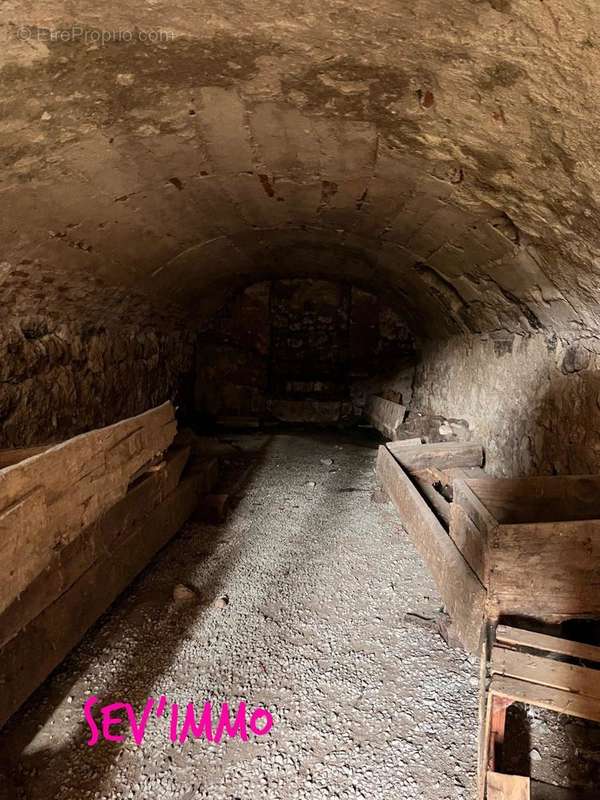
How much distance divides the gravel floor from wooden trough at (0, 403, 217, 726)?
0.18m

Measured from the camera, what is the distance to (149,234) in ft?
12.1

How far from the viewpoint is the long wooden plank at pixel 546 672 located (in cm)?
155

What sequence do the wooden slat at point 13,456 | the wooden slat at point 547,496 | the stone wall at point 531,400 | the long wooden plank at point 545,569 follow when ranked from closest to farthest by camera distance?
the long wooden plank at point 545,569, the wooden slat at point 13,456, the wooden slat at point 547,496, the stone wall at point 531,400

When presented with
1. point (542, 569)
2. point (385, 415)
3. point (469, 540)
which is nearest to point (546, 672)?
point (542, 569)

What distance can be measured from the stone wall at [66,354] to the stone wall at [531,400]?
11.9ft

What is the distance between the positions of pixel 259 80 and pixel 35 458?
6.18 feet

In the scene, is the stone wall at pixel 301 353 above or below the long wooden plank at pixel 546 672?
above

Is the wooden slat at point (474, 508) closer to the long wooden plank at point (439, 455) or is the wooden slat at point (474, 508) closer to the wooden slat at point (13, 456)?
the long wooden plank at point (439, 455)

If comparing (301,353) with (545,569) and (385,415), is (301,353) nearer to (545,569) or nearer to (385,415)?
(385,415)

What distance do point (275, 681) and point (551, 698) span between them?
3.59 ft

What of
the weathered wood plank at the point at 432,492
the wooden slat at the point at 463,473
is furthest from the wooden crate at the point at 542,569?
the wooden slat at the point at 463,473

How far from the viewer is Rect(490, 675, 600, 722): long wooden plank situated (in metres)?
1.52

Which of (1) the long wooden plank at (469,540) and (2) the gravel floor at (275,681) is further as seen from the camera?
(1) the long wooden plank at (469,540)

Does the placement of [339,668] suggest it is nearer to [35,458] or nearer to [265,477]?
[35,458]
